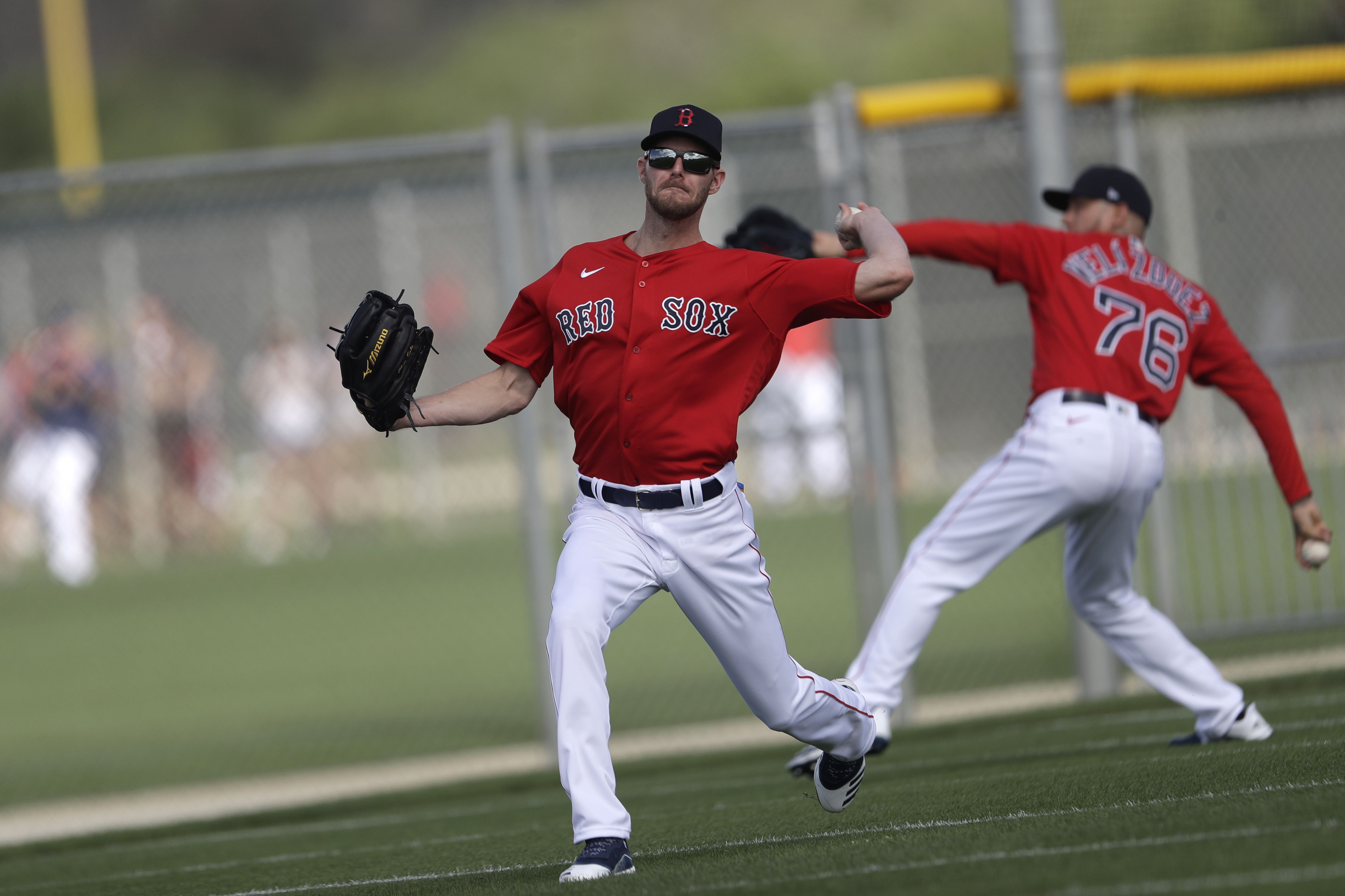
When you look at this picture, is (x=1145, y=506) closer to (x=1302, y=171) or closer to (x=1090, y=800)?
(x=1090, y=800)

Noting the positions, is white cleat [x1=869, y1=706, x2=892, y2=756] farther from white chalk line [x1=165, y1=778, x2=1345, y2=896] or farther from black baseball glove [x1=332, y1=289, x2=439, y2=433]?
black baseball glove [x1=332, y1=289, x2=439, y2=433]

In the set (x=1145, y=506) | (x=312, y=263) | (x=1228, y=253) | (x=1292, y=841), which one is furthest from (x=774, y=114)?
(x=312, y=263)

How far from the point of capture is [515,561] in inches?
677

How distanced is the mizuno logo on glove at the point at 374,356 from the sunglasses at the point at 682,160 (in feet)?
3.05

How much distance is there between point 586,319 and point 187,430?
9.37 metres

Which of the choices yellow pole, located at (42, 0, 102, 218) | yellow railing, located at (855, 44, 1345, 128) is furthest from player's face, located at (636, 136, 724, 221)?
yellow pole, located at (42, 0, 102, 218)

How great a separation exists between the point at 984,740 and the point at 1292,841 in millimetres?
3225

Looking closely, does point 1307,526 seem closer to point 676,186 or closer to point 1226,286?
point 676,186

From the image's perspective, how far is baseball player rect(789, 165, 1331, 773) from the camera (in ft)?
20.3

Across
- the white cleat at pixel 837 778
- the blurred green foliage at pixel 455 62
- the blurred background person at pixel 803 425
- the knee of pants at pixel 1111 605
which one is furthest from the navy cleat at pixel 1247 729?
the blurred green foliage at pixel 455 62

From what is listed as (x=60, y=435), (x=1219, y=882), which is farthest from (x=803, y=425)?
(x=1219, y=882)

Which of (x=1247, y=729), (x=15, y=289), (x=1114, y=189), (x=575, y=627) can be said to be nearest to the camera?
(x=575, y=627)

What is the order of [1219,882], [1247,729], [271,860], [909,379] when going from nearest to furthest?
[1219,882] < [271,860] < [1247,729] < [909,379]

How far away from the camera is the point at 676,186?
4.85 m
